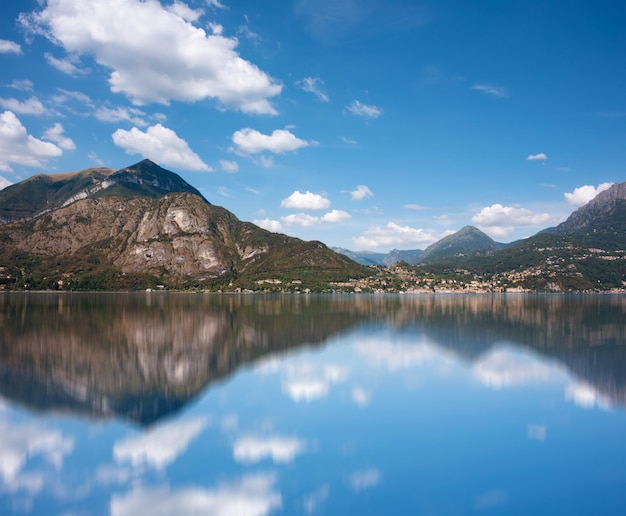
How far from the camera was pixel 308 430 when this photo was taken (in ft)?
61.8

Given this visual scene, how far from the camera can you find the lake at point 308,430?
13.1 m

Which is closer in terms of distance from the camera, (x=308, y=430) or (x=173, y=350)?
(x=308, y=430)

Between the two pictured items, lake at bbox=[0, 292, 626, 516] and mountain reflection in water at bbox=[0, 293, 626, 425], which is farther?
mountain reflection in water at bbox=[0, 293, 626, 425]

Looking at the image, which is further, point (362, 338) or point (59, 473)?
point (362, 338)

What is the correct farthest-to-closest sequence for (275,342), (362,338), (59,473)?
(362,338)
(275,342)
(59,473)

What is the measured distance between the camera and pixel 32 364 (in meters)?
29.4

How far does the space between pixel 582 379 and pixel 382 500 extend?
2119 centimetres

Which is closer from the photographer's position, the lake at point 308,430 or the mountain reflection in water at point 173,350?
the lake at point 308,430

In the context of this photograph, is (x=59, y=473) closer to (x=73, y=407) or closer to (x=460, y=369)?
(x=73, y=407)

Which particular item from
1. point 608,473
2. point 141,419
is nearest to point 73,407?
point 141,419

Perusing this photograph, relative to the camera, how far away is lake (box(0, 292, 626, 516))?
1305 cm

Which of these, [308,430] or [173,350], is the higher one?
[173,350]

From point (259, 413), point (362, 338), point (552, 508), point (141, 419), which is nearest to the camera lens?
point (552, 508)

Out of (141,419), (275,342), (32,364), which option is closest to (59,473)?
(141,419)
